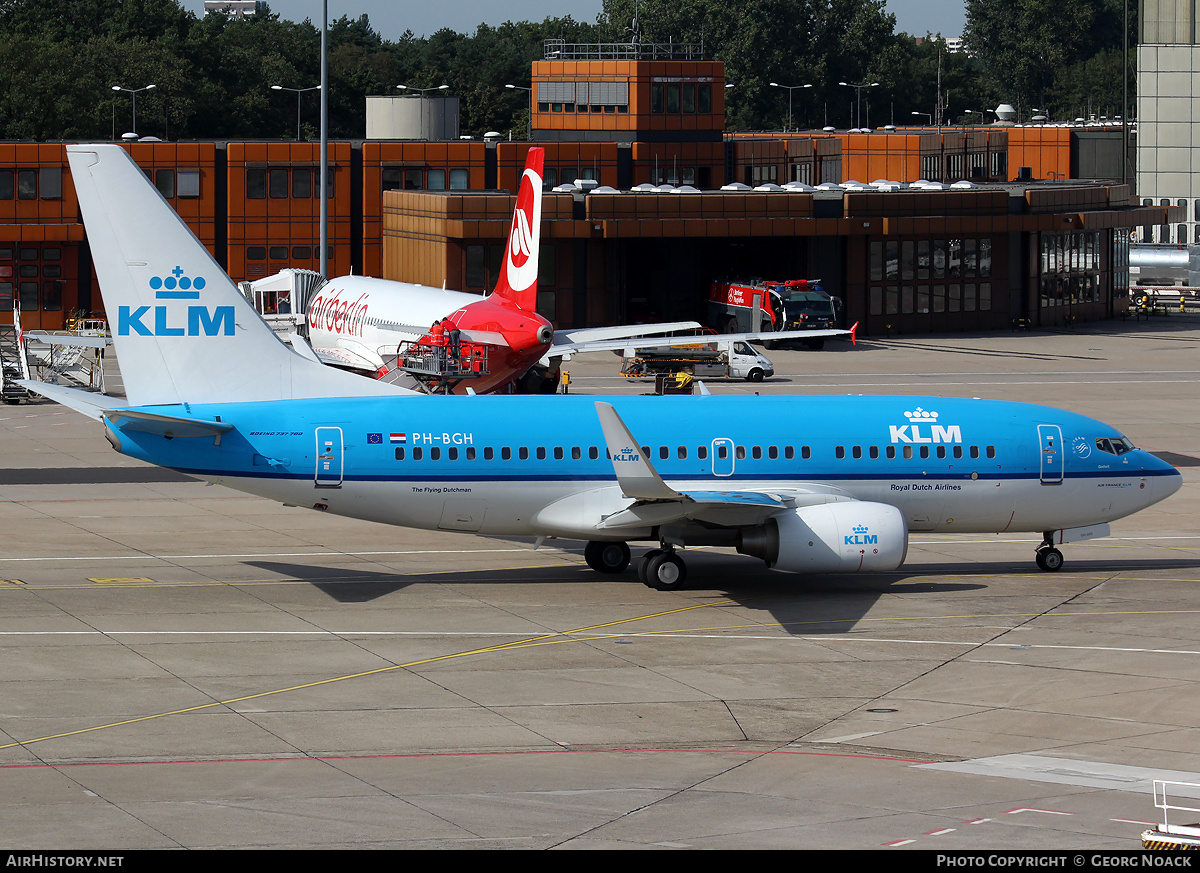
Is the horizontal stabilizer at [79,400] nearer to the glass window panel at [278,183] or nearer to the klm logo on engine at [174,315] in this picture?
the klm logo on engine at [174,315]

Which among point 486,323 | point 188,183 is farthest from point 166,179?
point 486,323

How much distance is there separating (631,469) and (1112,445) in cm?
1293

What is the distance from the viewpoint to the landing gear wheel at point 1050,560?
3794 cm

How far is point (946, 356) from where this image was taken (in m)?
87.9

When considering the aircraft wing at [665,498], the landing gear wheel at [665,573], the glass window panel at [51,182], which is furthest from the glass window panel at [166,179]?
the landing gear wheel at [665,573]

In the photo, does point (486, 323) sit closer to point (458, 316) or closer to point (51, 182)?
point (458, 316)

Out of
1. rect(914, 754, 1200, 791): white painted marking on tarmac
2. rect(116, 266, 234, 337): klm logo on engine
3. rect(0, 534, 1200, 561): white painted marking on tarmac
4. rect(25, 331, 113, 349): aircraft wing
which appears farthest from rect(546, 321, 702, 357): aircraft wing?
rect(914, 754, 1200, 791): white painted marking on tarmac

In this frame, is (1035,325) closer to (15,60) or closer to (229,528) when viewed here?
(229,528)

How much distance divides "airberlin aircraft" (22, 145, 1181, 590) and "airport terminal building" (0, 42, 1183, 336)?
57346 mm

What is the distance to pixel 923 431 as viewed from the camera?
36.4 metres

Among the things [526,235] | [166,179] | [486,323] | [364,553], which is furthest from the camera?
[166,179]

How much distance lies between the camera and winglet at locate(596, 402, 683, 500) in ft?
105

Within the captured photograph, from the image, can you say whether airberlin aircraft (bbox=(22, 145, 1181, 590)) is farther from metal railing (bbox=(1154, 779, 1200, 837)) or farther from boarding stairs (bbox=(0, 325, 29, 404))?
boarding stairs (bbox=(0, 325, 29, 404))

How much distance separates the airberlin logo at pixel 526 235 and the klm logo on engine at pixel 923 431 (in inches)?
955
